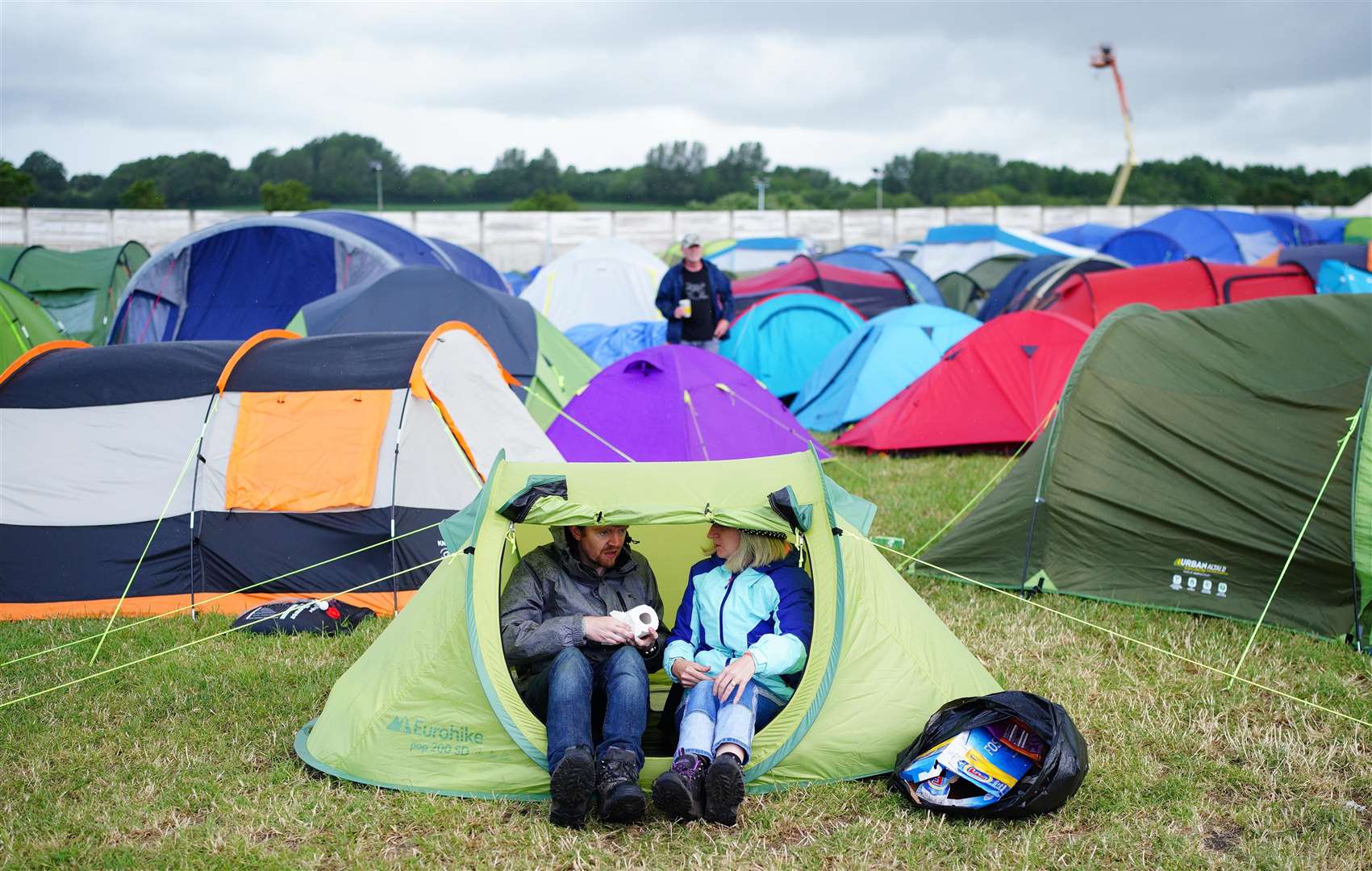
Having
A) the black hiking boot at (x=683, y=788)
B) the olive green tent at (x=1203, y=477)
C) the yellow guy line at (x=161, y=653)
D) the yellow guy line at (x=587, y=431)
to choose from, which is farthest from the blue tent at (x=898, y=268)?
the black hiking boot at (x=683, y=788)

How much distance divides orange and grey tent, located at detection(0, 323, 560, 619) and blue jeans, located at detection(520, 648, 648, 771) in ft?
7.82

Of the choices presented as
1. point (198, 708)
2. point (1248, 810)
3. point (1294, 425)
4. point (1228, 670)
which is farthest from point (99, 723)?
point (1294, 425)

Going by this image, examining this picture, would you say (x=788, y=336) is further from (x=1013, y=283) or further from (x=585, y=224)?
(x=585, y=224)

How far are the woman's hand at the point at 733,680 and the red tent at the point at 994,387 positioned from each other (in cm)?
648

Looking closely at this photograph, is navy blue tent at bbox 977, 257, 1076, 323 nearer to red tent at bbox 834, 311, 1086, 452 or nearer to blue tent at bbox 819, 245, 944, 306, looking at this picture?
blue tent at bbox 819, 245, 944, 306

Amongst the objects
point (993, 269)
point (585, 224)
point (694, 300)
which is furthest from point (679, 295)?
point (585, 224)

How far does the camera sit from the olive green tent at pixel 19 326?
11.7 metres

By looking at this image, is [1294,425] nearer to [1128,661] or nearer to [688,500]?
[1128,661]

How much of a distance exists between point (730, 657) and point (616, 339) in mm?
10862

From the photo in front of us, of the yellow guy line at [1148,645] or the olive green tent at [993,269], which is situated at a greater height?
the olive green tent at [993,269]

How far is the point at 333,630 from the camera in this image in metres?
5.75

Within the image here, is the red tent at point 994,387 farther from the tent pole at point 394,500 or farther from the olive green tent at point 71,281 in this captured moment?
the olive green tent at point 71,281

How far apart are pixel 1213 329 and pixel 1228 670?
1.97m

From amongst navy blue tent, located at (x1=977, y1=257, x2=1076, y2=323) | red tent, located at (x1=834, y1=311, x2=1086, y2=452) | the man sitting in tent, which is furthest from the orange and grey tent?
navy blue tent, located at (x1=977, y1=257, x2=1076, y2=323)
